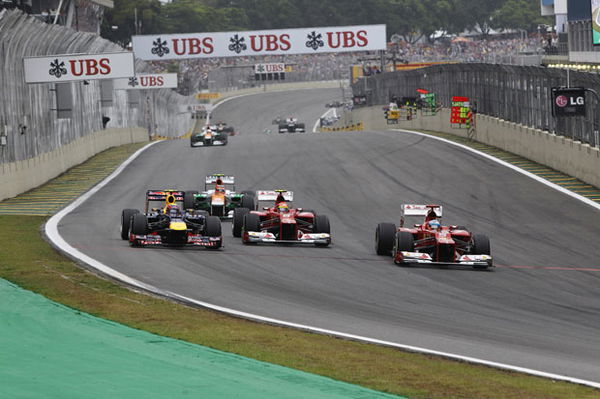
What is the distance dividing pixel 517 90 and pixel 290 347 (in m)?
27.8

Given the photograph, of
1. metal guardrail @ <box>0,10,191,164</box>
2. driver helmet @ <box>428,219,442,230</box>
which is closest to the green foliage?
metal guardrail @ <box>0,10,191,164</box>

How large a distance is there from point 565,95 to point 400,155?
1034cm

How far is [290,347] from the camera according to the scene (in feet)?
37.3

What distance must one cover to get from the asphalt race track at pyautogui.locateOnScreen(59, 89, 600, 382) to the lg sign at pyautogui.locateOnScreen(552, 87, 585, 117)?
6.99ft

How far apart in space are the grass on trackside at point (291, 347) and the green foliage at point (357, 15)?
418ft

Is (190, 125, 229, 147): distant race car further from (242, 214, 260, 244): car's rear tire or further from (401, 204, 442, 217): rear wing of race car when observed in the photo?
(401, 204, 442, 217): rear wing of race car

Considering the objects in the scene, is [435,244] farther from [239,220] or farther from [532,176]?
[532,176]

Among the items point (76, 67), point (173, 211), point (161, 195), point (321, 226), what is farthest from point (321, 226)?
point (76, 67)

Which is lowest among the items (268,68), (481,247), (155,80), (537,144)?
(481,247)

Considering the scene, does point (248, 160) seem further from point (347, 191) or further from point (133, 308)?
point (133, 308)

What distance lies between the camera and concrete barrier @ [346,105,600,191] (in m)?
29.6

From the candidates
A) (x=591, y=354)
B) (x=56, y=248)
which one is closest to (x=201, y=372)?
(x=591, y=354)

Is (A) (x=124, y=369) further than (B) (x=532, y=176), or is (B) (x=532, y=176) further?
(B) (x=532, y=176)

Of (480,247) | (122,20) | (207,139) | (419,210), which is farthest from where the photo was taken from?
(122,20)
